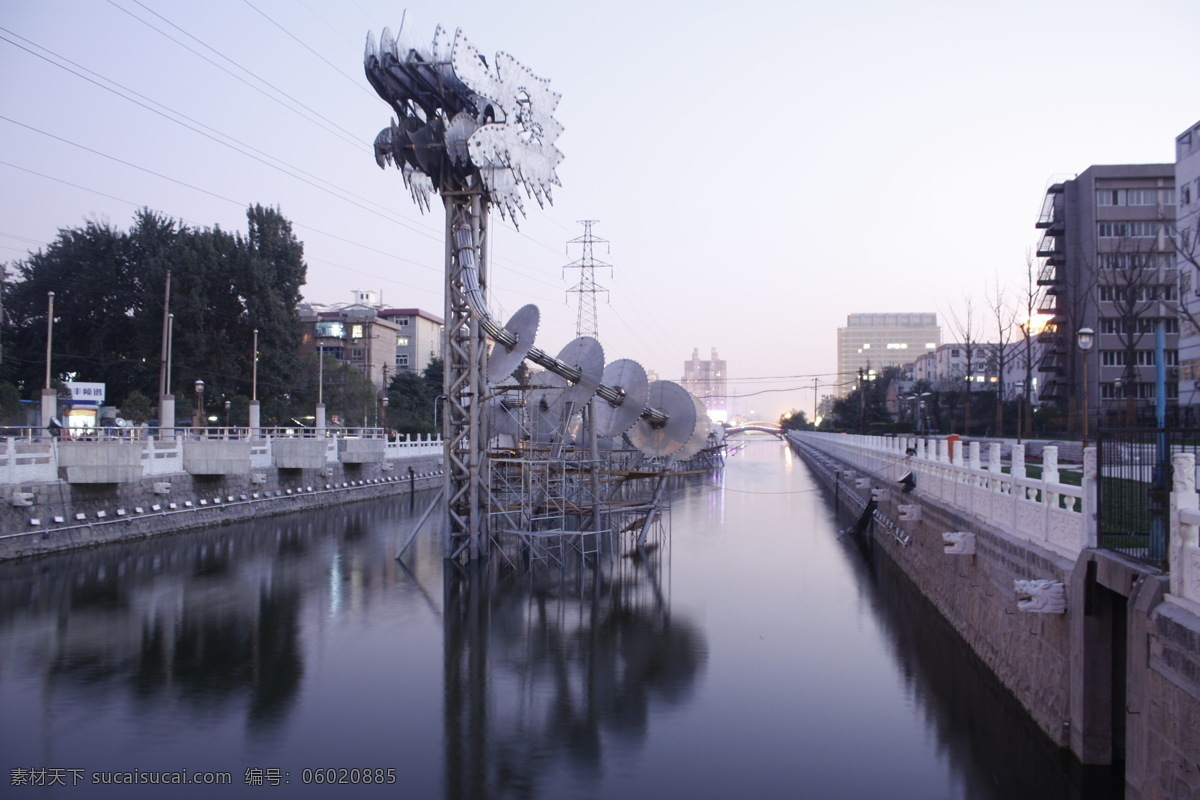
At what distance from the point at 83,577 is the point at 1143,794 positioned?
19.0 m

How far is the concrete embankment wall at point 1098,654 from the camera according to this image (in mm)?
6125

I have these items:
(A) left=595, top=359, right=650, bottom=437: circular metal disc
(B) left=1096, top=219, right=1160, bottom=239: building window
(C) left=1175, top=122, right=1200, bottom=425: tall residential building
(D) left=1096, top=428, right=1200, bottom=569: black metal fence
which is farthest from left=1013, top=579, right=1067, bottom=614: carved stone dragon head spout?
(B) left=1096, top=219, right=1160, bottom=239: building window

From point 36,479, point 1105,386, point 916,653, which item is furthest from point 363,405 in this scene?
point 916,653

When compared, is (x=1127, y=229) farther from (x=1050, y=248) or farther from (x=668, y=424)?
(x=668, y=424)

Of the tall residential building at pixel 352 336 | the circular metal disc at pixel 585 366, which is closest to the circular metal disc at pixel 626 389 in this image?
the circular metal disc at pixel 585 366

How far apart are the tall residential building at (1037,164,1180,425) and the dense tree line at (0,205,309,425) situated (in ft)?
133

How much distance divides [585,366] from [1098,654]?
47.7 feet

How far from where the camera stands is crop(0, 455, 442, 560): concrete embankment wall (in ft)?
64.3

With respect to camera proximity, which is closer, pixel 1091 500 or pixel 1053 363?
pixel 1091 500

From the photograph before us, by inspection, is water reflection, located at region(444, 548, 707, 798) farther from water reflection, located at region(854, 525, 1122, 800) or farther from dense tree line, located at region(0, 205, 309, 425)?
dense tree line, located at region(0, 205, 309, 425)

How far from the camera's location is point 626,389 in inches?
930

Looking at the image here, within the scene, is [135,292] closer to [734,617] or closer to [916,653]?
[734,617]

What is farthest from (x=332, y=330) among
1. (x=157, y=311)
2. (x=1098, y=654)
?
(x=1098, y=654)

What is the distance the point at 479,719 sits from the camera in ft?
35.1
